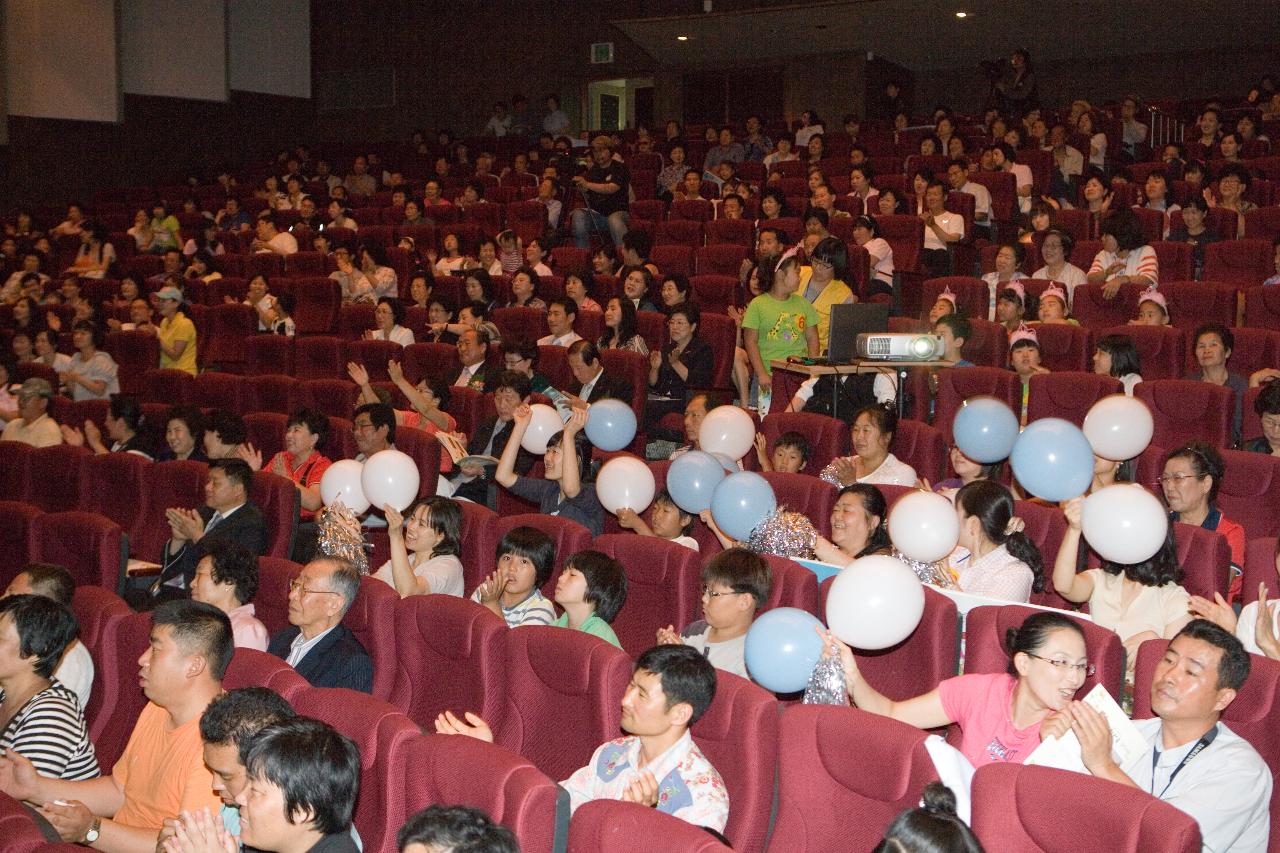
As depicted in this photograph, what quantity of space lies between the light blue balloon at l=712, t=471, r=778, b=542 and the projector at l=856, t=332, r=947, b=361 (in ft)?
4.21

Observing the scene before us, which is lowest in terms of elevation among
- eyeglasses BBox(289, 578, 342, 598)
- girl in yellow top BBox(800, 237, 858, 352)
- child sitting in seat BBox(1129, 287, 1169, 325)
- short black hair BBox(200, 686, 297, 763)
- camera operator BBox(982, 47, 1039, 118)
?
short black hair BBox(200, 686, 297, 763)

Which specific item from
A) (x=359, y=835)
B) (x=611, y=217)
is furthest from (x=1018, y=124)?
(x=359, y=835)

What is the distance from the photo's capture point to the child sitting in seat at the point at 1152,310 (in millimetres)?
5363

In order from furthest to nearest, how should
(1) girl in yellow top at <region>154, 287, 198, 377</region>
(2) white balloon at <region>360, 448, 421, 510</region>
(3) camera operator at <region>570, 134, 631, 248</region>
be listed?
(3) camera operator at <region>570, 134, 631, 248</region> < (1) girl in yellow top at <region>154, 287, 198, 377</region> < (2) white balloon at <region>360, 448, 421, 510</region>

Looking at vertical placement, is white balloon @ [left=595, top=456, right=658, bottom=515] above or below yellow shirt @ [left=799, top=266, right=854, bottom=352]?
below

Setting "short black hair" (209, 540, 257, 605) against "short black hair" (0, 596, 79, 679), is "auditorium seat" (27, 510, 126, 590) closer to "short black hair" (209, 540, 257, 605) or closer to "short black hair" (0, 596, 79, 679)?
"short black hair" (209, 540, 257, 605)

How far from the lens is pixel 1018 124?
31.6 feet

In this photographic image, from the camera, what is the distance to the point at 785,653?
8.84 ft

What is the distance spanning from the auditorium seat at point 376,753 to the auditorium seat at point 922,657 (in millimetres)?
1096

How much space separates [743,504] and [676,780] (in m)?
1.45

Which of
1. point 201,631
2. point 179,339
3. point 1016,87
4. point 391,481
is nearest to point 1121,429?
point 391,481

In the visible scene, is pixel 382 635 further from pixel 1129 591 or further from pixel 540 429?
pixel 1129 591

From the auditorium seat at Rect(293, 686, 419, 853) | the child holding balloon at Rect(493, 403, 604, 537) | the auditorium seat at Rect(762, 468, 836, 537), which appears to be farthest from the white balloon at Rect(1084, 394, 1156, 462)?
the auditorium seat at Rect(293, 686, 419, 853)

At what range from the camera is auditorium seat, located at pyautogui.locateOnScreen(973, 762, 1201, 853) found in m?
1.77
